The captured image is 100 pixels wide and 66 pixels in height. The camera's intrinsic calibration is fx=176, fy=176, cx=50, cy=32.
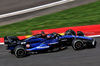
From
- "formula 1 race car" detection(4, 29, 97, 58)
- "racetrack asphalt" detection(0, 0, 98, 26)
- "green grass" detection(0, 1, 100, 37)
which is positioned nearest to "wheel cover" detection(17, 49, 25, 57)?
"formula 1 race car" detection(4, 29, 97, 58)

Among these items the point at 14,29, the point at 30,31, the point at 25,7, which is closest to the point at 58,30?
the point at 30,31

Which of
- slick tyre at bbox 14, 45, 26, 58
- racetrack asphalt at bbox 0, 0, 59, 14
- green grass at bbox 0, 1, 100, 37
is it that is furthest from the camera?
racetrack asphalt at bbox 0, 0, 59, 14

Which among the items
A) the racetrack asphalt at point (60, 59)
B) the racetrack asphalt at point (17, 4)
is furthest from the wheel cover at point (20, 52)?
the racetrack asphalt at point (17, 4)

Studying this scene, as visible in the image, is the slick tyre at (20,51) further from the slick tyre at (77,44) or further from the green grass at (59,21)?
the green grass at (59,21)

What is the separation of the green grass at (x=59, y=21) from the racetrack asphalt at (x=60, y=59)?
4.12 meters

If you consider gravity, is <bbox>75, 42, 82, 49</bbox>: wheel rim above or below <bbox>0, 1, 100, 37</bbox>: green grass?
below

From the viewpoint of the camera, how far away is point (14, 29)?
12688 millimetres

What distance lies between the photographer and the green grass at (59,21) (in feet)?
40.9

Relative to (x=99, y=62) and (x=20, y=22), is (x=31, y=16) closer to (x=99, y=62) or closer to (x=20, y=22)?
(x=20, y=22)

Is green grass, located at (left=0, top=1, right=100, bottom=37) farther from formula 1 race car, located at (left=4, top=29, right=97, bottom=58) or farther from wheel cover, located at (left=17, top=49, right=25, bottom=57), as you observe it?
wheel cover, located at (left=17, top=49, right=25, bottom=57)

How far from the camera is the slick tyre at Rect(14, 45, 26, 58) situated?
777cm

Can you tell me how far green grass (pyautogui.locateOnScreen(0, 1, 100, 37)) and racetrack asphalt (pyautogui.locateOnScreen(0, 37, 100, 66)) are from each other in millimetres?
4117

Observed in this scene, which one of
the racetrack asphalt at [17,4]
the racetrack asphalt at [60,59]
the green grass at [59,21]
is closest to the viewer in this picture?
the racetrack asphalt at [60,59]

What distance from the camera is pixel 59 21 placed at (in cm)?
1341
